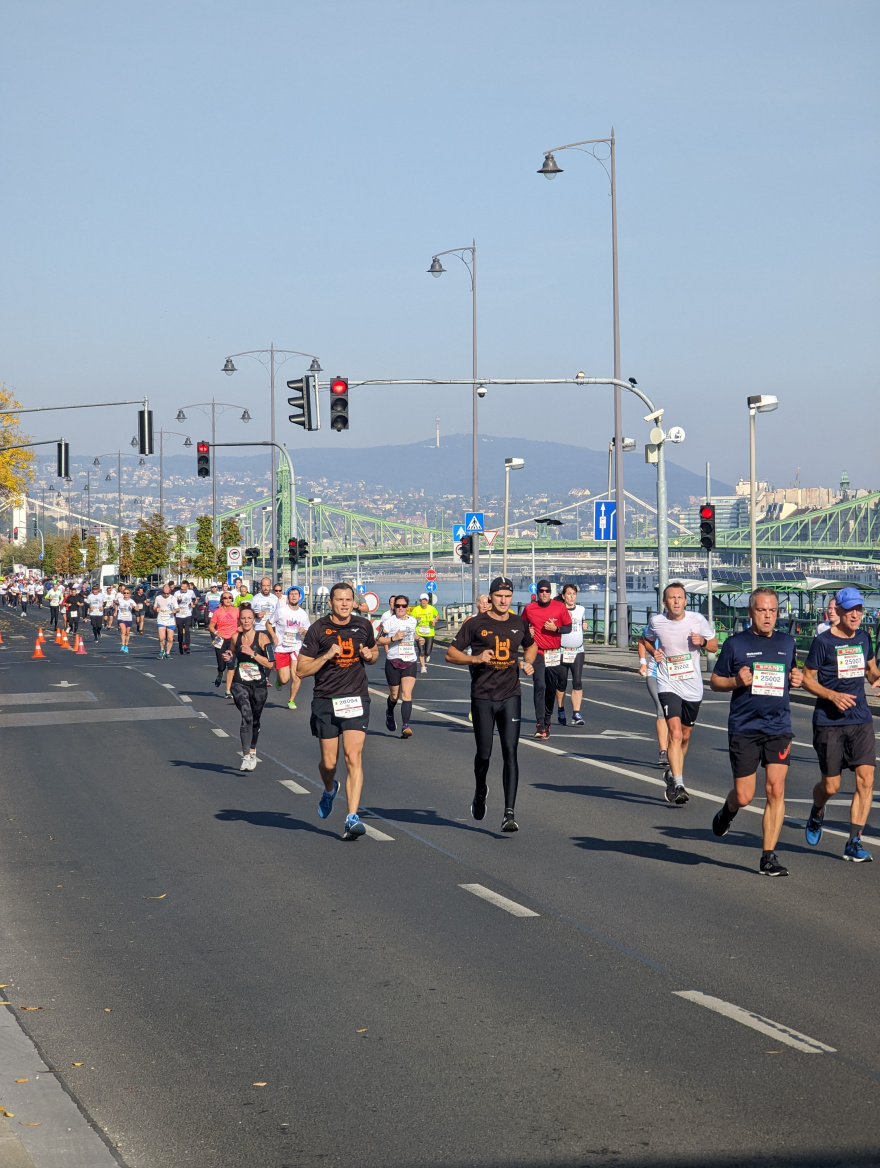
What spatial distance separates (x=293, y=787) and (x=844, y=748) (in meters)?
5.65

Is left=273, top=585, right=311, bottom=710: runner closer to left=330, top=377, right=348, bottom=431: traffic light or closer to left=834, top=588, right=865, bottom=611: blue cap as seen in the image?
left=330, top=377, right=348, bottom=431: traffic light

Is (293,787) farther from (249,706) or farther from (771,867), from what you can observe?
(771,867)

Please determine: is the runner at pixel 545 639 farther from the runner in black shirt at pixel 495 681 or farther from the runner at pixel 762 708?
the runner at pixel 762 708

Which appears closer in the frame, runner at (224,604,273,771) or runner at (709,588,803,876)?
runner at (709,588,803,876)

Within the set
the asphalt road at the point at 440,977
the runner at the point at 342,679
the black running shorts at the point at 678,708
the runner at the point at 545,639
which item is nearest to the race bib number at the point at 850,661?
the asphalt road at the point at 440,977

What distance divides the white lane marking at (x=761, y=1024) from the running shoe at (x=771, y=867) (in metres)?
2.73

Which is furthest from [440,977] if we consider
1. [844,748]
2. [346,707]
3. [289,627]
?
[289,627]

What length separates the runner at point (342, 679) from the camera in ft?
35.7

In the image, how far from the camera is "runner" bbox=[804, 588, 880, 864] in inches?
391

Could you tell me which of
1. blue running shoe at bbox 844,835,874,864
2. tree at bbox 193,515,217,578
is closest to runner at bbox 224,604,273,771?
blue running shoe at bbox 844,835,874,864

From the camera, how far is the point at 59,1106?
5262mm

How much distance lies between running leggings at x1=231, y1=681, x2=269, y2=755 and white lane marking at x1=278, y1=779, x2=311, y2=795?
2.60 feet

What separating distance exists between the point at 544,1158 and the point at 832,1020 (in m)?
1.94

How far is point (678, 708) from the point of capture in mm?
12773
